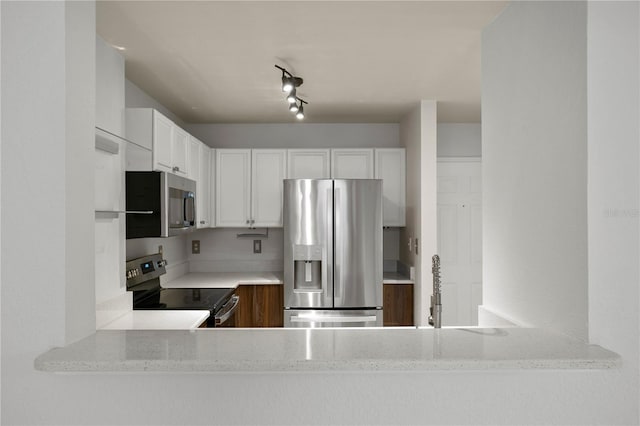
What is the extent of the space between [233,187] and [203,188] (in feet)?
1.13

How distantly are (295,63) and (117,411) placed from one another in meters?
2.16

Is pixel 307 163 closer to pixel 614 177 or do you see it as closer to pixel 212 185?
pixel 212 185

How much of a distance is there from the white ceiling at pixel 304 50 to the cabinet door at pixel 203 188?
432mm

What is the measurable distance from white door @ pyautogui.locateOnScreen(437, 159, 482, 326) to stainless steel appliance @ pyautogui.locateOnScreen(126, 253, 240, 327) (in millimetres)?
2310

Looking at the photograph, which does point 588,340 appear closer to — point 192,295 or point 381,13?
point 381,13

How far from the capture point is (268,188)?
4.36 metres

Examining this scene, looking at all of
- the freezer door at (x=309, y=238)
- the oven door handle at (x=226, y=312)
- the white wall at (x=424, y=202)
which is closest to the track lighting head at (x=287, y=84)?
the freezer door at (x=309, y=238)

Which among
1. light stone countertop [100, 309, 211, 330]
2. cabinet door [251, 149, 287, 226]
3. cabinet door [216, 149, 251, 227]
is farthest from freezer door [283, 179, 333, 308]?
light stone countertop [100, 309, 211, 330]

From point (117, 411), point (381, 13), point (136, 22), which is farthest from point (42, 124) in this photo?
point (381, 13)

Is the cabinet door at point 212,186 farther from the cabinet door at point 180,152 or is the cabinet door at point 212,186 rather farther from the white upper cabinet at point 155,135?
the white upper cabinet at point 155,135

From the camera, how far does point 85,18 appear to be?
4.40 feet

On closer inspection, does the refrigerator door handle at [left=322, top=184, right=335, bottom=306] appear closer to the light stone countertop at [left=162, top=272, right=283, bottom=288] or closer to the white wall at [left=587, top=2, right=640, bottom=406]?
the light stone countertop at [left=162, top=272, right=283, bottom=288]

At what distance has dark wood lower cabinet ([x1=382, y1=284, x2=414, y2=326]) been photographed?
397cm

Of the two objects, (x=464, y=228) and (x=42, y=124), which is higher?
(x=42, y=124)
